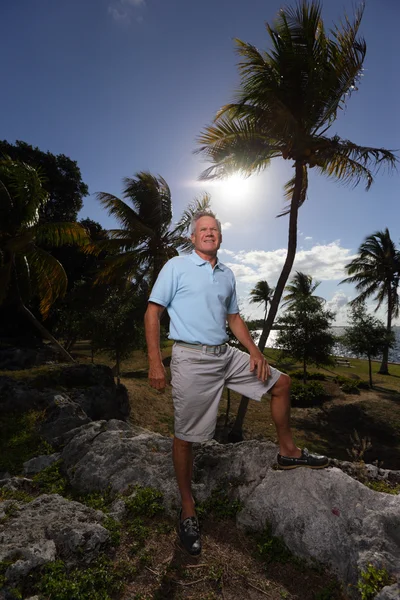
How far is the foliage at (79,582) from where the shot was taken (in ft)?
7.28

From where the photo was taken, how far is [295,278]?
121ft

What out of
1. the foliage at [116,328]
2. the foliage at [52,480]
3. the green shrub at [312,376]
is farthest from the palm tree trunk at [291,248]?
the green shrub at [312,376]

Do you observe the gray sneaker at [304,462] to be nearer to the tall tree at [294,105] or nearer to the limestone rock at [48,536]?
the limestone rock at [48,536]

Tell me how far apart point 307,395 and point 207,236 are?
18747 millimetres

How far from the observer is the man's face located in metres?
3.02

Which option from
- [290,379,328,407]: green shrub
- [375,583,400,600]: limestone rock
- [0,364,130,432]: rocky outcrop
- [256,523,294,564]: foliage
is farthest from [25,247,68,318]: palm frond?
[290,379,328,407]: green shrub

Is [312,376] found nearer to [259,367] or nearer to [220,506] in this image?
[220,506]

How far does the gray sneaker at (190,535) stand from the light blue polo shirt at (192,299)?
172cm

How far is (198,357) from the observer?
112 inches

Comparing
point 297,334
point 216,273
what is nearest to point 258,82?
point 216,273

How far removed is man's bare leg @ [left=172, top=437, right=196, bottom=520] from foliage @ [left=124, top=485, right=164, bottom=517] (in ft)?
1.51

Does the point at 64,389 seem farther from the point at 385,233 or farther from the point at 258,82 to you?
the point at 385,233

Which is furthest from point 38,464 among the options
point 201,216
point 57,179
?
point 57,179

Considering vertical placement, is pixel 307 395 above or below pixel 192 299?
→ below
